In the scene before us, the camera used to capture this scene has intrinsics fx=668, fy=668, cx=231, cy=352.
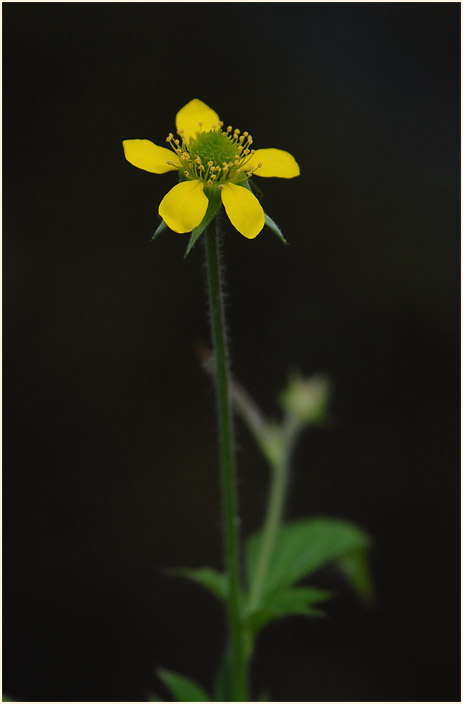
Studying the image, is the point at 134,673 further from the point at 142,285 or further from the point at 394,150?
the point at 394,150

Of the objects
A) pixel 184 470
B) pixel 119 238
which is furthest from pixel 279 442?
pixel 119 238

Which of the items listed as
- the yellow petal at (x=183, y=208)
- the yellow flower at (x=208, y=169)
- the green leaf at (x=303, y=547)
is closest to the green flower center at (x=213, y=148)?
the yellow flower at (x=208, y=169)

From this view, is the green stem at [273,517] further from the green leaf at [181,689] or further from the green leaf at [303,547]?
the green leaf at [181,689]

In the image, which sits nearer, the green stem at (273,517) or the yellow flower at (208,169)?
the yellow flower at (208,169)

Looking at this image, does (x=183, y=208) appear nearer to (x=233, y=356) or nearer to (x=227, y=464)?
(x=227, y=464)

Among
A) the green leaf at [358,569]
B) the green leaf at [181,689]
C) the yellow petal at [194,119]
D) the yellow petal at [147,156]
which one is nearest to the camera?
the yellow petal at [147,156]

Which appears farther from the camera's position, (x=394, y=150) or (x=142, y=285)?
(x=394, y=150)
